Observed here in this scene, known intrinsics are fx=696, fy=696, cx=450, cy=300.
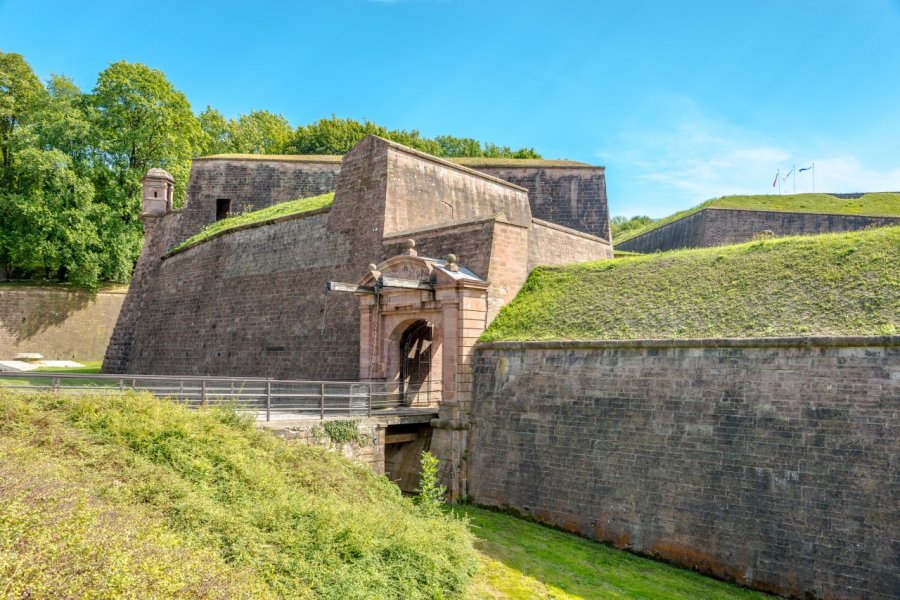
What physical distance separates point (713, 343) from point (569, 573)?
481cm

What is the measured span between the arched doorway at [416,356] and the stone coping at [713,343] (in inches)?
104

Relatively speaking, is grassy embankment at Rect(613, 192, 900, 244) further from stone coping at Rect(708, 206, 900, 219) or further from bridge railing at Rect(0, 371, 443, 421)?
bridge railing at Rect(0, 371, 443, 421)

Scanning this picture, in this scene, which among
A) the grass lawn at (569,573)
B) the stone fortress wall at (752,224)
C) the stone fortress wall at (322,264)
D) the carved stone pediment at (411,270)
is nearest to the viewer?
the grass lawn at (569,573)

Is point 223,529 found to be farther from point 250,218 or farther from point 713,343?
point 250,218

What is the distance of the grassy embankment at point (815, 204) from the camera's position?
3351cm

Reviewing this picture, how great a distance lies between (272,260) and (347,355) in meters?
5.32

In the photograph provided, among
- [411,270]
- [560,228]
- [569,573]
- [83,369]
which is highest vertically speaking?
[560,228]

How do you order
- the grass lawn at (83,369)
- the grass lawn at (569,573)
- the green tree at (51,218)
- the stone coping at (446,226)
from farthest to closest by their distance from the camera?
1. the green tree at (51,218)
2. the grass lawn at (83,369)
3. the stone coping at (446,226)
4. the grass lawn at (569,573)

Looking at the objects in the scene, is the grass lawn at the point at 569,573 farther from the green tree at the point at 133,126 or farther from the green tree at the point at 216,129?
the green tree at the point at 216,129

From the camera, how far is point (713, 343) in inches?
498

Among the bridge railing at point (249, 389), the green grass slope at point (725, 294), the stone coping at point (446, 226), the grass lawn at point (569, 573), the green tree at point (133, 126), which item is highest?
the green tree at point (133, 126)

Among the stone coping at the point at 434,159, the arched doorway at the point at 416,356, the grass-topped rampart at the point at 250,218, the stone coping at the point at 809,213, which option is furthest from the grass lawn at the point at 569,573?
the stone coping at the point at 809,213

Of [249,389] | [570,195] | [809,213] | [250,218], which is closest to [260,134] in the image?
[250,218]

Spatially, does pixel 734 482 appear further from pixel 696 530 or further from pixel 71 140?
pixel 71 140
